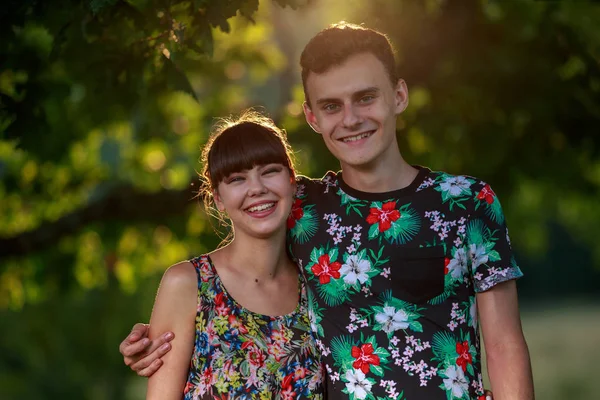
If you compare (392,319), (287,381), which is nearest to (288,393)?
(287,381)

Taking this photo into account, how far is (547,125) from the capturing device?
651 cm

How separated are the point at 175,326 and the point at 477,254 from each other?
43.9 inches

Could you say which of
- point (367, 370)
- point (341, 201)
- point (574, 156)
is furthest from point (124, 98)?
point (574, 156)

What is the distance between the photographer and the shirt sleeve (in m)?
3.16

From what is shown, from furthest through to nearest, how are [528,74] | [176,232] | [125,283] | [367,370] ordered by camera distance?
[125,283] → [176,232] → [528,74] → [367,370]

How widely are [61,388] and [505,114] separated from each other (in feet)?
47.9

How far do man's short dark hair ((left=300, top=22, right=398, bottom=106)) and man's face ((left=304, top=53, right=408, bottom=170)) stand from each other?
22 millimetres

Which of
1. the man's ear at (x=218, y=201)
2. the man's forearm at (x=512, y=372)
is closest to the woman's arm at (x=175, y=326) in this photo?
the man's ear at (x=218, y=201)

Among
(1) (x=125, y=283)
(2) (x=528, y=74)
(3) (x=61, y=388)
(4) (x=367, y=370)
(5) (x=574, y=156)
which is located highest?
(2) (x=528, y=74)

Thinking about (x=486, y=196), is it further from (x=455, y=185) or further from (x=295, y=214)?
(x=295, y=214)

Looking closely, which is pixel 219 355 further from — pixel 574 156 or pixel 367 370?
pixel 574 156

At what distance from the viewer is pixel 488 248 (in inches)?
126

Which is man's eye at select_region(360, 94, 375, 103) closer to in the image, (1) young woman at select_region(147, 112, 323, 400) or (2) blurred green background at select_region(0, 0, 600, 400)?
(1) young woman at select_region(147, 112, 323, 400)

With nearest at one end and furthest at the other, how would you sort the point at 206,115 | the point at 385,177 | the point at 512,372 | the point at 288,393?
the point at 512,372 < the point at 288,393 < the point at 385,177 < the point at 206,115
